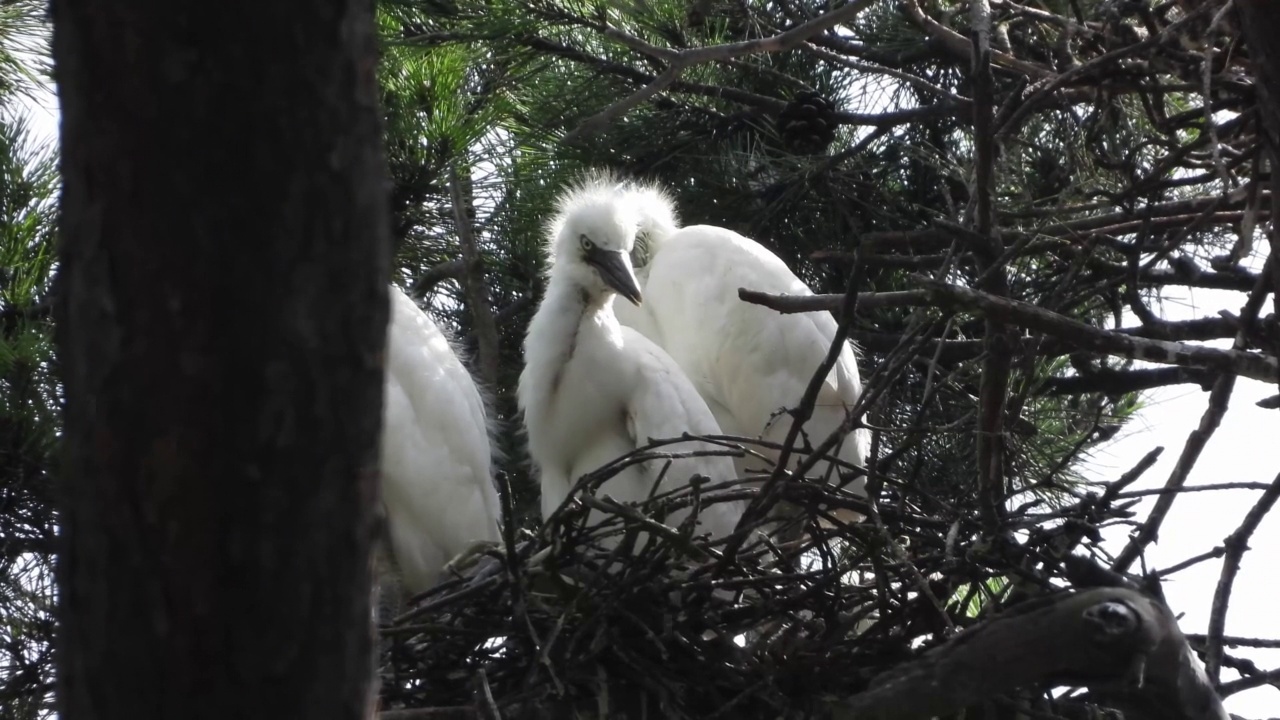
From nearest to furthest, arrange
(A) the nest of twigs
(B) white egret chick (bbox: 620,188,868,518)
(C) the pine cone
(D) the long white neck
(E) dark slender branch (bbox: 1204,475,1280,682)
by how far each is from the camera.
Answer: (E) dark slender branch (bbox: 1204,475,1280,682) → (A) the nest of twigs → (D) the long white neck → (C) the pine cone → (B) white egret chick (bbox: 620,188,868,518)

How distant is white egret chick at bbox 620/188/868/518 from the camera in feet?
12.1

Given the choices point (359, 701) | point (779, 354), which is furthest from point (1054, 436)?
point (359, 701)

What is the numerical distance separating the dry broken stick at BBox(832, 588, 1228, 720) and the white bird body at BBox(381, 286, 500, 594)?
155 cm

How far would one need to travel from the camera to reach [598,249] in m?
3.42

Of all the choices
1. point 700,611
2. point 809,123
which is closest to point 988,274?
point 700,611

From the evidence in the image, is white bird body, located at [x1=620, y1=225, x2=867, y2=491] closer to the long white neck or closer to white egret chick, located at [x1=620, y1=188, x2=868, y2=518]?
white egret chick, located at [x1=620, y1=188, x2=868, y2=518]

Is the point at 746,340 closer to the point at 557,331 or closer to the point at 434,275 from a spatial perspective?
the point at 557,331

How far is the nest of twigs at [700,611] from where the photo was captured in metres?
2.01

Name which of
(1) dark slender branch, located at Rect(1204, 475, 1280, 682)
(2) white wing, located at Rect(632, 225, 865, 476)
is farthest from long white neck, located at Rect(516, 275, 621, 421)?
(1) dark slender branch, located at Rect(1204, 475, 1280, 682)

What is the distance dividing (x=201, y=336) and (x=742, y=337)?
10.2ft

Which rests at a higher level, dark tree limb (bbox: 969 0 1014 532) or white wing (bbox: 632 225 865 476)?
white wing (bbox: 632 225 865 476)

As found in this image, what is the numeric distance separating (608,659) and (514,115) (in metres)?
2.13

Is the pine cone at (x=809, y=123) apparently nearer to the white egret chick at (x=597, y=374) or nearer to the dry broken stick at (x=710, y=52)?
the white egret chick at (x=597, y=374)

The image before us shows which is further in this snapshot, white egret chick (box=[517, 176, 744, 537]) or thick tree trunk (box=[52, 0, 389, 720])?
white egret chick (box=[517, 176, 744, 537])
